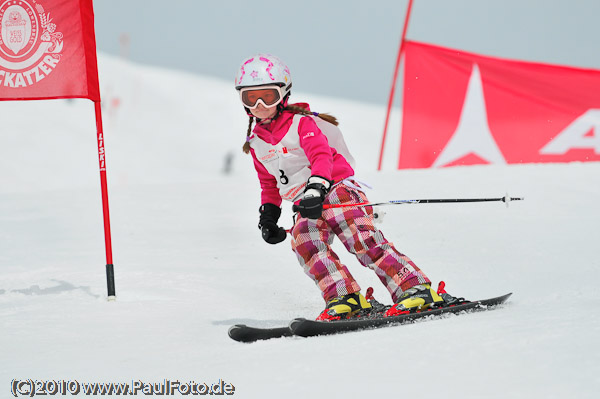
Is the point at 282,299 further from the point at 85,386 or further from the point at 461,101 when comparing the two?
the point at 461,101

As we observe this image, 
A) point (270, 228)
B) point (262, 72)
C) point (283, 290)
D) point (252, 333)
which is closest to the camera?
point (252, 333)

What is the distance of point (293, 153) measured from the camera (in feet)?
12.2

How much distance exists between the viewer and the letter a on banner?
448cm

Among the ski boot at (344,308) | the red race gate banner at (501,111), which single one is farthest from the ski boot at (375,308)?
the red race gate banner at (501,111)

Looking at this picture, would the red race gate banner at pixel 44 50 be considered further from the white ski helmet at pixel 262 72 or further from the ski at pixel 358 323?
the ski at pixel 358 323

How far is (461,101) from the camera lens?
9.48 meters

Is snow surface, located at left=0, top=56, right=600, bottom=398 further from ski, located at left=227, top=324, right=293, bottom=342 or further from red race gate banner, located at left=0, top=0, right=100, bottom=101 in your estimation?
red race gate banner, located at left=0, top=0, right=100, bottom=101

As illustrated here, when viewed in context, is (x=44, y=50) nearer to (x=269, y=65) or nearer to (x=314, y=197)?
(x=269, y=65)

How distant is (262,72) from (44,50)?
158 centimetres

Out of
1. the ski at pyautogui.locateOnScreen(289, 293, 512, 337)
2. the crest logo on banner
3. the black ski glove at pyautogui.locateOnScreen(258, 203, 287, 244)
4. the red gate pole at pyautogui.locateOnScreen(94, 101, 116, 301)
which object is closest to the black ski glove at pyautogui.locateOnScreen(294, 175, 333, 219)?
the black ski glove at pyautogui.locateOnScreen(258, 203, 287, 244)

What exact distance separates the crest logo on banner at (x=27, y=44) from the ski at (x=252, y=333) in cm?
215

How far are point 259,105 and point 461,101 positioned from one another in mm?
6235

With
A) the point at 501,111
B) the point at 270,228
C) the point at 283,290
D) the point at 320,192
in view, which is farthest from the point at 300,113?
the point at 501,111

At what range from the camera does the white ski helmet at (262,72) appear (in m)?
3.66
